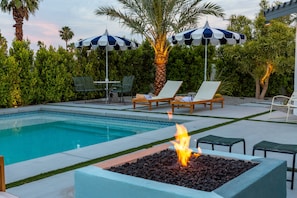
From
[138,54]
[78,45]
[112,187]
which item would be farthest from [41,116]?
[112,187]

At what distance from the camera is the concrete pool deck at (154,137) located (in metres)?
4.10

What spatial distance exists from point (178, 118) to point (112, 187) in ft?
22.0


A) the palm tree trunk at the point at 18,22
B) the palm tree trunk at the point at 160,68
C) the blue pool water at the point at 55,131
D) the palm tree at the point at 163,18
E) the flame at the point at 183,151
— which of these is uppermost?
the palm tree trunk at the point at 18,22

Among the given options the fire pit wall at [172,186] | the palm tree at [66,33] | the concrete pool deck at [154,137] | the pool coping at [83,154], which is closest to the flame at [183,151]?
the fire pit wall at [172,186]

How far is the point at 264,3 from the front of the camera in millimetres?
18281

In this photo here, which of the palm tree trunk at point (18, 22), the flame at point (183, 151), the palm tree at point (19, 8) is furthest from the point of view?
the palm tree trunk at point (18, 22)

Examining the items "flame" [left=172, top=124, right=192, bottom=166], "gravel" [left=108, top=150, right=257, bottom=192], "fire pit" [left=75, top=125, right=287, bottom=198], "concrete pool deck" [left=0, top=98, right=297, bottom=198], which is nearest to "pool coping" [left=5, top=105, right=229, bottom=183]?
"concrete pool deck" [left=0, top=98, right=297, bottom=198]

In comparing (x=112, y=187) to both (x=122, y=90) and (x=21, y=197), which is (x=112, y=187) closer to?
(x=21, y=197)

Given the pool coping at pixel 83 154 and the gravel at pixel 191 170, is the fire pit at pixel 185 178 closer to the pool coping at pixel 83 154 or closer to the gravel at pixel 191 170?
the gravel at pixel 191 170

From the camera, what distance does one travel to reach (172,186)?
2.76 meters

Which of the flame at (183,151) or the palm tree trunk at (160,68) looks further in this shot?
the palm tree trunk at (160,68)

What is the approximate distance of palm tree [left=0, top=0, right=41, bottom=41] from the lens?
2210 cm

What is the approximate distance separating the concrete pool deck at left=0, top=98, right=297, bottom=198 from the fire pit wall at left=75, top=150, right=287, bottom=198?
0.70m

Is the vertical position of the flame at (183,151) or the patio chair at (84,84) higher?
the patio chair at (84,84)
